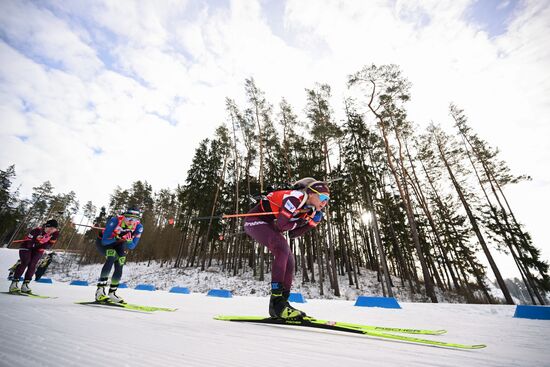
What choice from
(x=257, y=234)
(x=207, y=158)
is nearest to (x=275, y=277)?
(x=257, y=234)

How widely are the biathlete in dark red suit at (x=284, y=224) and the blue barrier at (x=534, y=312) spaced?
447 cm

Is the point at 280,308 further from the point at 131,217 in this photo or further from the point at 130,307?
the point at 131,217

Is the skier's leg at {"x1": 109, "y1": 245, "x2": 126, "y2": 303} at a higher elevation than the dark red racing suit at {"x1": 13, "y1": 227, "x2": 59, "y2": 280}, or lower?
lower

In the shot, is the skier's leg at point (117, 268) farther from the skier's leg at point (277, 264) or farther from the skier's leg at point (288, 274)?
the skier's leg at point (288, 274)

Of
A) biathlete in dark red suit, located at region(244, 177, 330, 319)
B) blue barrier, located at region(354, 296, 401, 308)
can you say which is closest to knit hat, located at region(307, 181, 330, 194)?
biathlete in dark red suit, located at region(244, 177, 330, 319)

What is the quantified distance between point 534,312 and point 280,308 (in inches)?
199

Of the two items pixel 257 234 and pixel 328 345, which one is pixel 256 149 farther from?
pixel 328 345

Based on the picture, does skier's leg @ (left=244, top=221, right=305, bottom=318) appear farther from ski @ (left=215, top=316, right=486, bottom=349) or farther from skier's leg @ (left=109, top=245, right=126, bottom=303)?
skier's leg @ (left=109, top=245, right=126, bottom=303)

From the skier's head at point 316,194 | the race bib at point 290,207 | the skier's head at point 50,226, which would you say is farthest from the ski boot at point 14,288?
the skier's head at point 316,194

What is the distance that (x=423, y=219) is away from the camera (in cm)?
2128

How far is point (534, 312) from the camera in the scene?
4176mm

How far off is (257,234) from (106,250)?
3372 mm

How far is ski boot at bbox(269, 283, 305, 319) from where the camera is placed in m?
2.87

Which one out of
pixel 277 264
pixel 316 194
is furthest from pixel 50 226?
pixel 316 194
